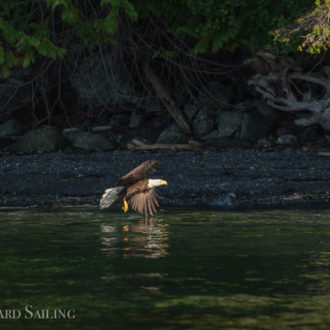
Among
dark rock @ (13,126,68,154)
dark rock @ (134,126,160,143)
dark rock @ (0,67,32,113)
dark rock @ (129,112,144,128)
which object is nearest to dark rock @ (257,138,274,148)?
dark rock @ (134,126,160,143)

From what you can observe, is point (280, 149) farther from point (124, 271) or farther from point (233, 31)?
point (124, 271)

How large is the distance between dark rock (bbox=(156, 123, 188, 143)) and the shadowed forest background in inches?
1.3

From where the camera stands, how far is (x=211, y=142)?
2288 centimetres

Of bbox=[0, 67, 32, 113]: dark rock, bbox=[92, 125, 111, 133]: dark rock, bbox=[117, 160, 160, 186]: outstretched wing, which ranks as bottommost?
bbox=[117, 160, 160, 186]: outstretched wing

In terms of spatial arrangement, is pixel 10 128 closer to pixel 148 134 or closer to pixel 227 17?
pixel 148 134

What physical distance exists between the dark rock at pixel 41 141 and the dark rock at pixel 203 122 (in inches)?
157

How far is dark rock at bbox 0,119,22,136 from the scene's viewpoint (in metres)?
25.3

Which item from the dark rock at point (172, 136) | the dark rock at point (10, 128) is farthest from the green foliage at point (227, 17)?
the dark rock at point (10, 128)

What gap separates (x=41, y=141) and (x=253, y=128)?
6.24 meters

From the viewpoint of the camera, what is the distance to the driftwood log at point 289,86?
858 inches

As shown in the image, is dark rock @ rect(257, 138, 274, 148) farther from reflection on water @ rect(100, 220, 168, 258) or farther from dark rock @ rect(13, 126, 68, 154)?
A: reflection on water @ rect(100, 220, 168, 258)

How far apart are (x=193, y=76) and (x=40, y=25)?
6.70 m

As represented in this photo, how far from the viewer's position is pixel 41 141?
76.6 ft

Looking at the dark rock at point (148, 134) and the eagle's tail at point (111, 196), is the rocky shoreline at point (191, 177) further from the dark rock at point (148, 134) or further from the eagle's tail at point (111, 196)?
the eagle's tail at point (111, 196)
